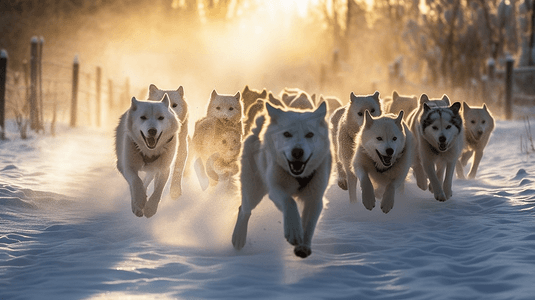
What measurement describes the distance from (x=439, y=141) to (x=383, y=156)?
1080mm

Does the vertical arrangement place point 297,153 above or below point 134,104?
below

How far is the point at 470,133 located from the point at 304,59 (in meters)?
35.7

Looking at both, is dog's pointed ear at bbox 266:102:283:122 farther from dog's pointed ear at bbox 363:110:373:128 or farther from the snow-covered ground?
dog's pointed ear at bbox 363:110:373:128

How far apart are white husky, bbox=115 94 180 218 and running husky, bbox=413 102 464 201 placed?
2846 millimetres

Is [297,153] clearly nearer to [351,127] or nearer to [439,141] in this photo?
[439,141]

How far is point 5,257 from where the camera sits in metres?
5.12

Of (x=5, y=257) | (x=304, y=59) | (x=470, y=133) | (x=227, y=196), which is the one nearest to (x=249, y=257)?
(x=5, y=257)

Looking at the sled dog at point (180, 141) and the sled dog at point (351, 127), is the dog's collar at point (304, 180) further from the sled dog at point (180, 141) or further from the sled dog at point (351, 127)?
the sled dog at point (180, 141)

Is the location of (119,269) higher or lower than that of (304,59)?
lower

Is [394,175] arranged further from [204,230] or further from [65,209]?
[65,209]

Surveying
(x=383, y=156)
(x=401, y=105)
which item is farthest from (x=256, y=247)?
(x=401, y=105)

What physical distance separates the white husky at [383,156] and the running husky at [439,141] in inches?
21.6

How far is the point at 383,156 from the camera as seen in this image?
630 cm

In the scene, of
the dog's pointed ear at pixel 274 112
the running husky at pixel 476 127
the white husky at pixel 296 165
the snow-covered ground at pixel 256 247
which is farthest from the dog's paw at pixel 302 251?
the running husky at pixel 476 127
